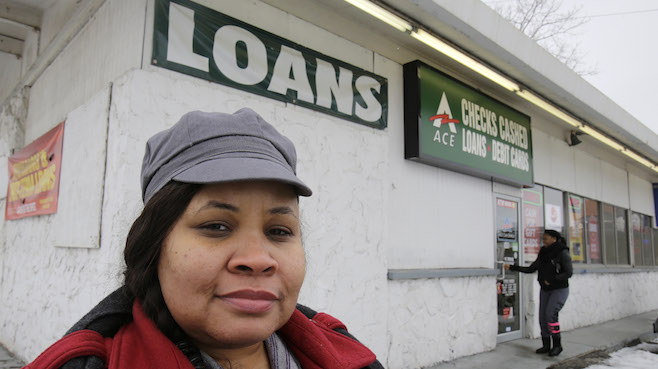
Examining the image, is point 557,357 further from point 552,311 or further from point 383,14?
point 383,14

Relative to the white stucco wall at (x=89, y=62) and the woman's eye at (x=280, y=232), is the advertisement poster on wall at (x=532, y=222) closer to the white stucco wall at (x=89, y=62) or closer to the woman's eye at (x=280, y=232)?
the white stucco wall at (x=89, y=62)

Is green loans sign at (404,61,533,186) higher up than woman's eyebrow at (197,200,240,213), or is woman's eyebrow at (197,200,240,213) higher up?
green loans sign at (404,61,533,186)

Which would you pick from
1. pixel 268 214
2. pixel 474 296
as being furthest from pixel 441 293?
pixel 268 214

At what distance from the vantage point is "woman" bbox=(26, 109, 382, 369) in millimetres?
865

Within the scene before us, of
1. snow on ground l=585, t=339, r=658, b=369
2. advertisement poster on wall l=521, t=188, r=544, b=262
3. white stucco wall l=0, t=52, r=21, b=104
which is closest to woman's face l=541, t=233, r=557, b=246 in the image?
advertisement poster on wall l=521, t=188, r=544, b=262

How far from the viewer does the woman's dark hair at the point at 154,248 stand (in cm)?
91

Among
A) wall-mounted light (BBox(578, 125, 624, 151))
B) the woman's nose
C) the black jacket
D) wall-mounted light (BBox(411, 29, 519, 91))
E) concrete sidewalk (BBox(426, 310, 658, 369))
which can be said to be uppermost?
wall-mounted light (BBox(411, 29, 519, 91))

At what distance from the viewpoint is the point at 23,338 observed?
162 inches

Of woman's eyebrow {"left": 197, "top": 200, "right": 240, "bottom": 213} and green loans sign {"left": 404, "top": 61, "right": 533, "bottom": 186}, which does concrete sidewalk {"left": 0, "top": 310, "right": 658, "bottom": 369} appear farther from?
woman's eyebrow {"left": 197, "top": 200, "right": 240, "bottom": 213}

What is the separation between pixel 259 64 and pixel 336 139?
38.3 inches

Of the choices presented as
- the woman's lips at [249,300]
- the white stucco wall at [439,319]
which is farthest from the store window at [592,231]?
the woman's lips at [249,300]

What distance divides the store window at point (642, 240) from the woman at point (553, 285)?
670cm

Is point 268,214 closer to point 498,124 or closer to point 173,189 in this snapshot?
point 173,189

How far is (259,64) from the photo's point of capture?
351 cm
